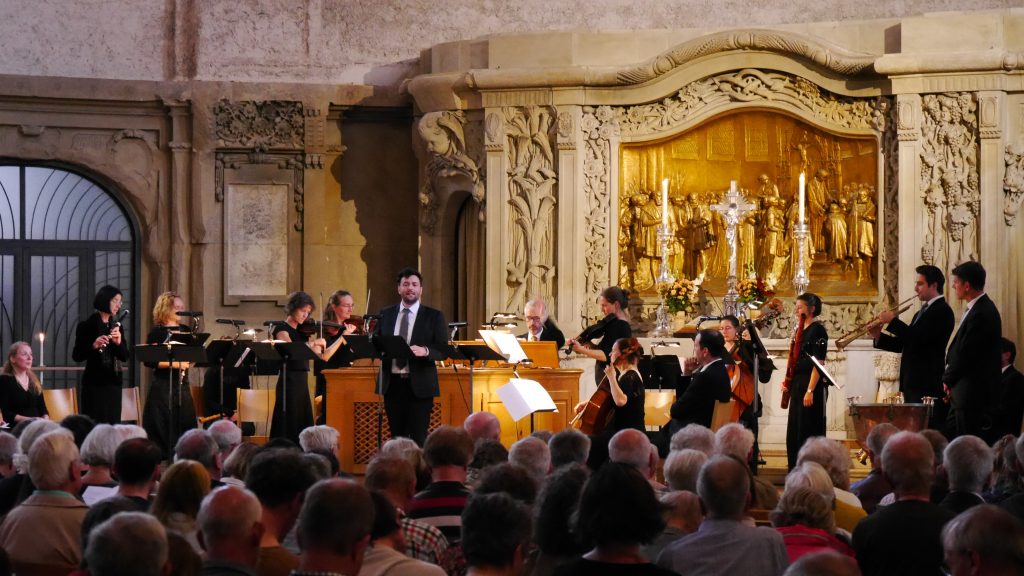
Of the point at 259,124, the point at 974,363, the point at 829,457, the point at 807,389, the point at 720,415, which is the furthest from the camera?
the point at 259,124

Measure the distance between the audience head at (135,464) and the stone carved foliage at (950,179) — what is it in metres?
10.2

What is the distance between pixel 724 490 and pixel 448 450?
1.36 m

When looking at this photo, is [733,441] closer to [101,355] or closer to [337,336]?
[337,336]

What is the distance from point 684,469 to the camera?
6.03 m

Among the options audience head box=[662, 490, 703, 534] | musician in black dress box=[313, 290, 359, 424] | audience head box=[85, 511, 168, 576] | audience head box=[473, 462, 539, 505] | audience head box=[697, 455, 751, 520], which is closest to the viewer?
audience head box=[85, 511, 168, 576]

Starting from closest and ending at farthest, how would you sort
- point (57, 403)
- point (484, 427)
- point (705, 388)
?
point (484, 427) → point (705, 388) → point (57, 403)

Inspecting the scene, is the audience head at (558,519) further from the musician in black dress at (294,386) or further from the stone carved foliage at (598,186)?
the stone carved foliage at (598,186)

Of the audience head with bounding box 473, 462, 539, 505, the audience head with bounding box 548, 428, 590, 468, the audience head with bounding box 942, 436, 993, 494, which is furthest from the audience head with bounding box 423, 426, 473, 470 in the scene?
the audience head with bounding box 942, 436, 993, 494

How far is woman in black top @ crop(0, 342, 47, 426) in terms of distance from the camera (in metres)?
11.3

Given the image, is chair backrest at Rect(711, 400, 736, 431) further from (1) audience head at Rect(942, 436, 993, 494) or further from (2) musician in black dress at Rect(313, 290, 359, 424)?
(1) audience head at Rect(942, 436, 993, 494)

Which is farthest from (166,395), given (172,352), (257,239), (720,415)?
(720,415)

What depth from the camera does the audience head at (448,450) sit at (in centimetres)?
598

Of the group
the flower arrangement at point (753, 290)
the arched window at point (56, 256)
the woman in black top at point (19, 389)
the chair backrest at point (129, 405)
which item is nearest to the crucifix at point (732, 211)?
the flower arrangement at point (753, 290)

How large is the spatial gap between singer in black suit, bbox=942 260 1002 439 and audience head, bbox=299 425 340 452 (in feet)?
13.6
